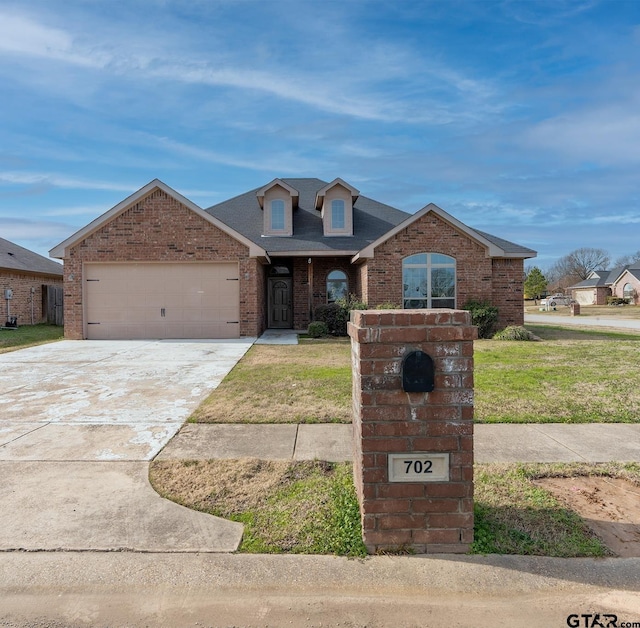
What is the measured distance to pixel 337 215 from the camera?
17359mm

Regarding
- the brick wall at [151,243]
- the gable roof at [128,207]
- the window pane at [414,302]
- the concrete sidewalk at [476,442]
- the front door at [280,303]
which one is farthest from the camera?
the front door at [280,303]

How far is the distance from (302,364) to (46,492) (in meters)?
6.10

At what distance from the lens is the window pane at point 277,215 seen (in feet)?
57.5

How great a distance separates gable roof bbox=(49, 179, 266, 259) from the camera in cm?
1424

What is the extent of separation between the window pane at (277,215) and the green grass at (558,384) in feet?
29.8

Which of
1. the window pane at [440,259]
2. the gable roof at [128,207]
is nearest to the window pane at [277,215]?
the gable roof at [128,207]

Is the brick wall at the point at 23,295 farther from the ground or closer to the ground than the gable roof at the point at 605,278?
closer to the ground

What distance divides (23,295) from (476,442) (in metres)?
23.0

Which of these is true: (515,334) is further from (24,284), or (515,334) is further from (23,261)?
(23,261)

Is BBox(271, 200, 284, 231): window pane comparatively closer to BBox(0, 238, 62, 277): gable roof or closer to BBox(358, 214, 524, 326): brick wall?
BBox(358, 214, 524, 326): brick wall

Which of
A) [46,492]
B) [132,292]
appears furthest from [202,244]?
[46,492]

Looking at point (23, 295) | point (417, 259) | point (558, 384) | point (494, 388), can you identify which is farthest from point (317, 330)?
point (23, 295)

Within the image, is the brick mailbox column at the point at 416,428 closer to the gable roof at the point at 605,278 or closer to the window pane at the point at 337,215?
the window pane at the point at 337,215

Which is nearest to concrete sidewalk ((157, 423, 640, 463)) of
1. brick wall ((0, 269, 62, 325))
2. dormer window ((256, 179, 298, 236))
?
Result: dormer window ((256, 179, 298, 236))
